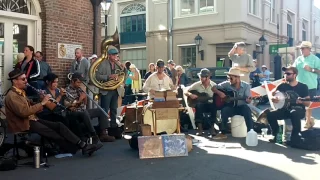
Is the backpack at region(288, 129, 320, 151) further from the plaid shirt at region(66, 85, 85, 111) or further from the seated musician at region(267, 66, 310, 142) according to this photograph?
the plaid shirt at region(66, 85, 85, 111)

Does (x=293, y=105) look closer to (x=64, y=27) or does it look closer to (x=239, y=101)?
(x=239, y=101)

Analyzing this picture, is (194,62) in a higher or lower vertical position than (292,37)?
lower

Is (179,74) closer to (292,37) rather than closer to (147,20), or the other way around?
(147,20)

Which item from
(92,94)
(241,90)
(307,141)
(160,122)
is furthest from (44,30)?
(307,141)

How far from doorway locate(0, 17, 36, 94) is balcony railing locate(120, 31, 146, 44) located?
15364mm

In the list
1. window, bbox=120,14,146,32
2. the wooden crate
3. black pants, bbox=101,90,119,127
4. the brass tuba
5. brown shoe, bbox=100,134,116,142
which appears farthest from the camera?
window, bbox=120,14,146,32

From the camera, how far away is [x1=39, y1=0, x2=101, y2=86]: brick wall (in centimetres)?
938

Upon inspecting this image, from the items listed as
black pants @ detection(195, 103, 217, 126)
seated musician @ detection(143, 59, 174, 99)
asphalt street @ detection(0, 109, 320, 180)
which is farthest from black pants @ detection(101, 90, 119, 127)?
black pants @ detection(195, 103, 217, 126)

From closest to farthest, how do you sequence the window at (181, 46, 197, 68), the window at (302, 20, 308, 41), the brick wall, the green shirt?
the green shirt → the brick wall → the window at (181, 46, 197, 68) → the window at (302, 20, 308, 41)

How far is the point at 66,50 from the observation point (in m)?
9.84

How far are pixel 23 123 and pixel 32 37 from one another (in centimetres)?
448

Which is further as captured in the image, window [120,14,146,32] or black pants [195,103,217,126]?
window [120,14,146,32]

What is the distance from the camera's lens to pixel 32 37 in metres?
9.40

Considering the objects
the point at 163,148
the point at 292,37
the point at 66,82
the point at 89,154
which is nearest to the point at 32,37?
the point at 66,82
